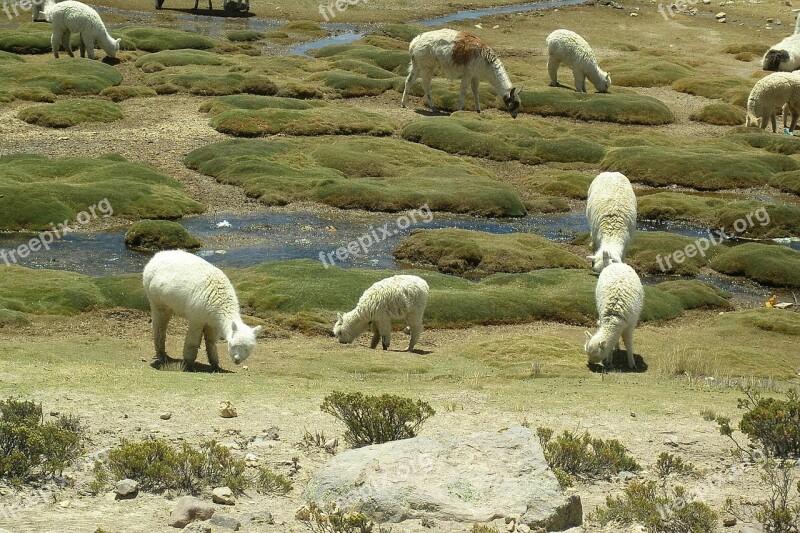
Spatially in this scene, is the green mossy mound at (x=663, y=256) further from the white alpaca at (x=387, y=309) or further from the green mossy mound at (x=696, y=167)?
the white alpaca at (x=387, y=309)

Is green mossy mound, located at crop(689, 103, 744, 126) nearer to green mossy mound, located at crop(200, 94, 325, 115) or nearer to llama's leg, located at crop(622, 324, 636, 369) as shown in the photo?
green mossy mound, located at crop(200, 94, 325, 115)

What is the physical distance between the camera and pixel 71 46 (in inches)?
2287

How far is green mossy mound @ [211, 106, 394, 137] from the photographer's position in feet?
144

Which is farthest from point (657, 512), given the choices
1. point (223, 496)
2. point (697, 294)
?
point (697, 294)

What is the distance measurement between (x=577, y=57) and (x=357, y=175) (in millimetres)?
19480

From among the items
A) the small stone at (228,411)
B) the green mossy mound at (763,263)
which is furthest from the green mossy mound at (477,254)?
the small stone at (228,411)

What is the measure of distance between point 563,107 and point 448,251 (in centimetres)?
2323

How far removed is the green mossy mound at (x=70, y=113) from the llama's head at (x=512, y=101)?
55.6 ft

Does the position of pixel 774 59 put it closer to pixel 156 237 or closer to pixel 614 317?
pixel 156 237

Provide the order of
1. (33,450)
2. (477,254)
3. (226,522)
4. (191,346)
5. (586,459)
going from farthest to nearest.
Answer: (477,254) → (191,346) → (586,459) → (33,450) → (226,522)

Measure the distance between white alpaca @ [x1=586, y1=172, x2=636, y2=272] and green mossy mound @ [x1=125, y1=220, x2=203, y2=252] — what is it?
10962 millimetres

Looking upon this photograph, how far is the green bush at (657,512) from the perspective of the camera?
10.6 metres

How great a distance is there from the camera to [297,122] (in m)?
44.7

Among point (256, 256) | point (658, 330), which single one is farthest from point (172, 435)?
point (256, 256)
